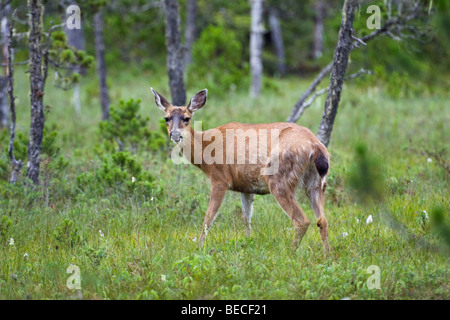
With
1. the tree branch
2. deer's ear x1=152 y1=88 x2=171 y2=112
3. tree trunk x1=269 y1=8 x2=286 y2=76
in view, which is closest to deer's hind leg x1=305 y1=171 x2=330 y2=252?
deer's ear x1=152 y1=88 x2=171 y2=112

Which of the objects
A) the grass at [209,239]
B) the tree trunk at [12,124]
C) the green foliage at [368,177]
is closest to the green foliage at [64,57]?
the tree trunk at [12,124]

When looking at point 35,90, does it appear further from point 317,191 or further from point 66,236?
point 317,191

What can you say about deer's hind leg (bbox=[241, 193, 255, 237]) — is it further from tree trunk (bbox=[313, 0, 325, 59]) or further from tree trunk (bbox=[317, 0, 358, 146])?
tree trunk (bbox=[313, 0, 325, 59])

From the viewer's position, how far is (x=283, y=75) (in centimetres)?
2706

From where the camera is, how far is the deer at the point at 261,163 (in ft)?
18.9

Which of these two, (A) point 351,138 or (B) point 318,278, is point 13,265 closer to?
(B) point 318,278

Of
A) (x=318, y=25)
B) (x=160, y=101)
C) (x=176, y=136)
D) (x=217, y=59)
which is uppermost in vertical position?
(x=318, y=25)

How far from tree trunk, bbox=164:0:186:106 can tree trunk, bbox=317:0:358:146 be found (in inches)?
123

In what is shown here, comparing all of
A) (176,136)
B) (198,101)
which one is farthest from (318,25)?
(176,136)

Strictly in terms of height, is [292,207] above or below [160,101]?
below

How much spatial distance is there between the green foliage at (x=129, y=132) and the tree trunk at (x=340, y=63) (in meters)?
3.24

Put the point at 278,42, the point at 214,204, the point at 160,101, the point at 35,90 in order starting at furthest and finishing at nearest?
the point at 278,42, the point at 35,90, the point at 160,101, the point at 214,204

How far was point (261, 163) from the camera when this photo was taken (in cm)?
606

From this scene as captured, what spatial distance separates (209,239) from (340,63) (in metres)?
3.13
